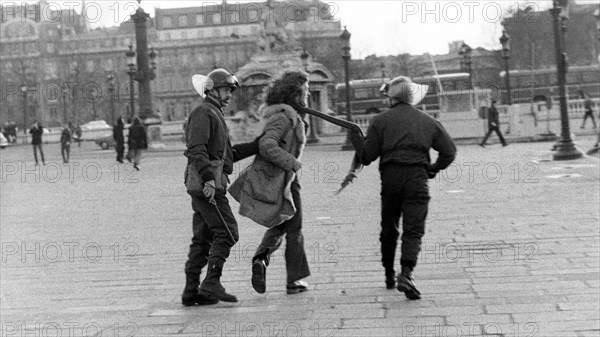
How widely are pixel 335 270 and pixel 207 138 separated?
198cm

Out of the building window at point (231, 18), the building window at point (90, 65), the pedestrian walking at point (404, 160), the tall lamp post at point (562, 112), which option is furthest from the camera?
the building window at point (231, 18)

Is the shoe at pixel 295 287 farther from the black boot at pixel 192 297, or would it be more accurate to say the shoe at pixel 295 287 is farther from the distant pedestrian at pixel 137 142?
the distant pedestrian at pixel 137 142

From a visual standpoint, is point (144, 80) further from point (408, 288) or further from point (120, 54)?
point (120, 54)

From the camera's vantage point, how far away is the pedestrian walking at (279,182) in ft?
23.3

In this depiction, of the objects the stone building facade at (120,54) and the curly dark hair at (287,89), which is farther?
the stone building facade at (120,54)

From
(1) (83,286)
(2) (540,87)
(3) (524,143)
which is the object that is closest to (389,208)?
(1) (83,286)

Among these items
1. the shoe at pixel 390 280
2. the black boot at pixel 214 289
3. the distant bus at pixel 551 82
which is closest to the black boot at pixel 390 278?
the shoe at pixel 390 280

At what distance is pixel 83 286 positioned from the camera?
26.6 ft

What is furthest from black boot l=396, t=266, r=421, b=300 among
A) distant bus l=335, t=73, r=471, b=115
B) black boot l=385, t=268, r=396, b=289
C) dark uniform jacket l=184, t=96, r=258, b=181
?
Answer: distant bus l=335, t=73, r=471, b=115

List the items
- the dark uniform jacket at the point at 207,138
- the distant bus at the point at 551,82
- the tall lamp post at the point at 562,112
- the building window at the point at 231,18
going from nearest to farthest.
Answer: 1. the dark uniform jacket at the point at 207,138
2. the tall lamp post at the point at 562,112
3. the distant bus at the point at 551,82
4. the building window at the point at 231,18

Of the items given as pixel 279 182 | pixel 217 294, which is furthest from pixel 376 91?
pixel 217 294

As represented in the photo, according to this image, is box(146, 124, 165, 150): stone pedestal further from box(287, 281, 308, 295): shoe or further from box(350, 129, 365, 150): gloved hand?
box(350, 129, 365, 150): gloved hand

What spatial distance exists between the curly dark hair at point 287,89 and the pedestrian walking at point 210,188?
0.30 m

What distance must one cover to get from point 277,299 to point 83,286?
6.16 ft
